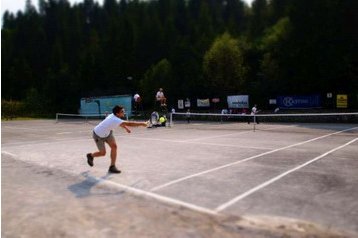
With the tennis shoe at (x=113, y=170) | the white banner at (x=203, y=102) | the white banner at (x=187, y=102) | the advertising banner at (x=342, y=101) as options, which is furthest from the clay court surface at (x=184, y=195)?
the white banner at (x=187, y=102)

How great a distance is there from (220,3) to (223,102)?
84.9 meters

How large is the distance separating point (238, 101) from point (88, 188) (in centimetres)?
3097

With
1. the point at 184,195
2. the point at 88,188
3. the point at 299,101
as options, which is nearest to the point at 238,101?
the point at 299,101

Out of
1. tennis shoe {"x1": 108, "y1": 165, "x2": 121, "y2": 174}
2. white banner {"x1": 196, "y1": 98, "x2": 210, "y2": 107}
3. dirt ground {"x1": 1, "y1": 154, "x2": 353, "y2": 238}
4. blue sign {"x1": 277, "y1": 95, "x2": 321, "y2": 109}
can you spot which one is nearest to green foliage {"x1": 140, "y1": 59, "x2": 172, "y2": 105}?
white banner {"x1": 196, "y1": 98, "x2": 210, "y2": 107}

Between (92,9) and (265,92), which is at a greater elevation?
(92,9)

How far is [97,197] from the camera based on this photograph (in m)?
7.59

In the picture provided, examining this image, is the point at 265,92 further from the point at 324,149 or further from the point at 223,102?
the point at 324,149

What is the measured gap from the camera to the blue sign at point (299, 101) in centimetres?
3425

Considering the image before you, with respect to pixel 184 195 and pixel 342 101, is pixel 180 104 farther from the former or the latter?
pixel 184 195

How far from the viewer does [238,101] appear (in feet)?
125

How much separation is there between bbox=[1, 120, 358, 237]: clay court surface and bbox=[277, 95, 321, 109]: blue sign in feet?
71.6

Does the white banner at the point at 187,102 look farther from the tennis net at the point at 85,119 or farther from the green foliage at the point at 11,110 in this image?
the green foliage at the point at 11,110

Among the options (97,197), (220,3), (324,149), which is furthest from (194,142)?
(220,3)

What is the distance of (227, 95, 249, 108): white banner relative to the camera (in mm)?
37812
